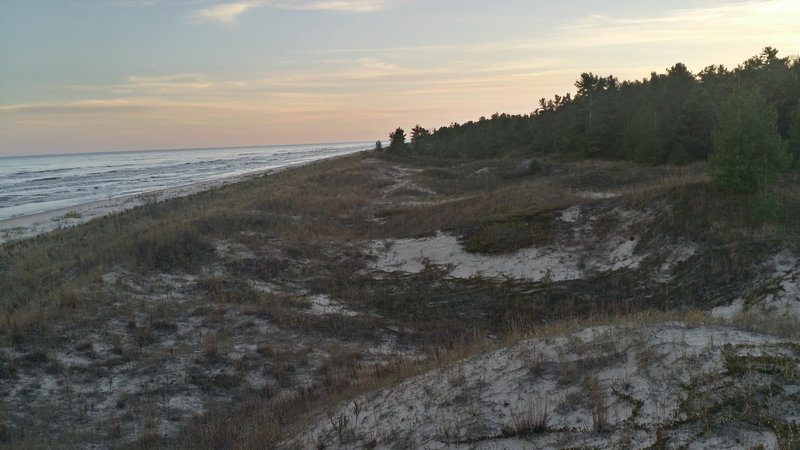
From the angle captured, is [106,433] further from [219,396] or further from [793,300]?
[793,300]

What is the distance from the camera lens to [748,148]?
50.8 feet

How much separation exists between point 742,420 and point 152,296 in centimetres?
1549

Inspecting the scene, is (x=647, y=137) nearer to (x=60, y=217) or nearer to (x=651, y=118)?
(x=651, y=118)

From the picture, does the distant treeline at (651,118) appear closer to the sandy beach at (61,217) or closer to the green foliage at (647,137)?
the green foliage at (647,137)

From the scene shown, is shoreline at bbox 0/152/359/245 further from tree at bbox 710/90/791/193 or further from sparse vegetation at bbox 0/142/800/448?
tree at bbox 710/90/791/193

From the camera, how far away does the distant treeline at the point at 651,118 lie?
111 ft

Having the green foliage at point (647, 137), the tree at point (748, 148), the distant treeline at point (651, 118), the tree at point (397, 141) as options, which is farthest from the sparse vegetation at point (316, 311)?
the tree at point (397, 141)

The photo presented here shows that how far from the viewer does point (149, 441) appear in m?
7.99

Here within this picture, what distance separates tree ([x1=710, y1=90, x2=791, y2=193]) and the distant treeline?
10.4 feet

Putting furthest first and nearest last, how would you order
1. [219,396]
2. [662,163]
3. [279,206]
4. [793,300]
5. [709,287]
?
1. [662,163]
2. [279,206]
3. [709,287]
4. [793,300]
5. [219,396]

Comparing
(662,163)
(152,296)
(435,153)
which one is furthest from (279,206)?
(435,153)

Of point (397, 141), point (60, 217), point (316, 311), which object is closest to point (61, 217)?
point (60, 217)

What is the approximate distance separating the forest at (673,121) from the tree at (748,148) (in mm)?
32

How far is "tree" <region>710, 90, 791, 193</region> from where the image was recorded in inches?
596
